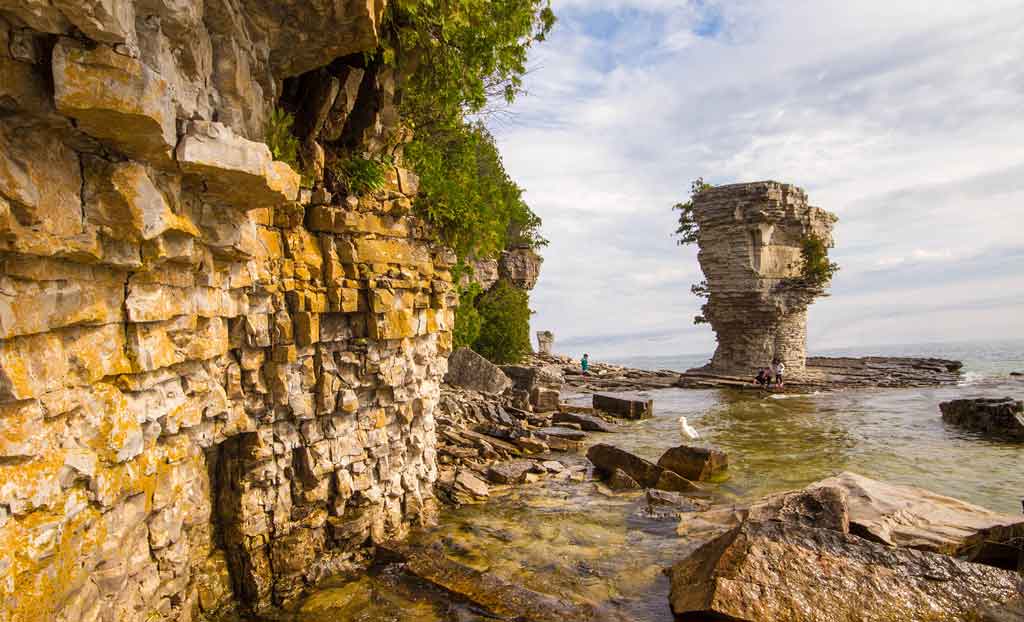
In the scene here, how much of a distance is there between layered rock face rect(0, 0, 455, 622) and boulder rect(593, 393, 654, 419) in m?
14.1

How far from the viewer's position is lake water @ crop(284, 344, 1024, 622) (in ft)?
24.0

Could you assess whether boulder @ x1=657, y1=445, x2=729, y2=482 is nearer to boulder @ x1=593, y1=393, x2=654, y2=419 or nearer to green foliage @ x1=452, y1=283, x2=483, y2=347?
boulder @ x1=593, y1=393, x2=654, y2=419

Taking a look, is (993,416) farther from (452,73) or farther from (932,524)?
(452,73)

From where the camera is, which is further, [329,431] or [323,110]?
[329,431]

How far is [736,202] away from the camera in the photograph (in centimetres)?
3256

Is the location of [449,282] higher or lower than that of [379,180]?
lower

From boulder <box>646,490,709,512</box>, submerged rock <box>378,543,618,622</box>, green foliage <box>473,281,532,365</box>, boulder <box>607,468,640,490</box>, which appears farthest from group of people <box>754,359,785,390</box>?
submerged rock <box>378,543,618,622</box>

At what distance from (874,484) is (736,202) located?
25645 millimetres

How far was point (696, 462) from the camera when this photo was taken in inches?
511

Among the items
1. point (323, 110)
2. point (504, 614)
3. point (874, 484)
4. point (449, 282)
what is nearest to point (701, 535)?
point (874, 484)

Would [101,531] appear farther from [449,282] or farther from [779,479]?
[779,479]

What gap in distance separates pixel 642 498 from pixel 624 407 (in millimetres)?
11155

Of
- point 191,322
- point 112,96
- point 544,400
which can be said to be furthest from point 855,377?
point 112,96

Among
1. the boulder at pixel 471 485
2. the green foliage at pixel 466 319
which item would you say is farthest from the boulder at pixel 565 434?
the green foliage at pixel 466 319
